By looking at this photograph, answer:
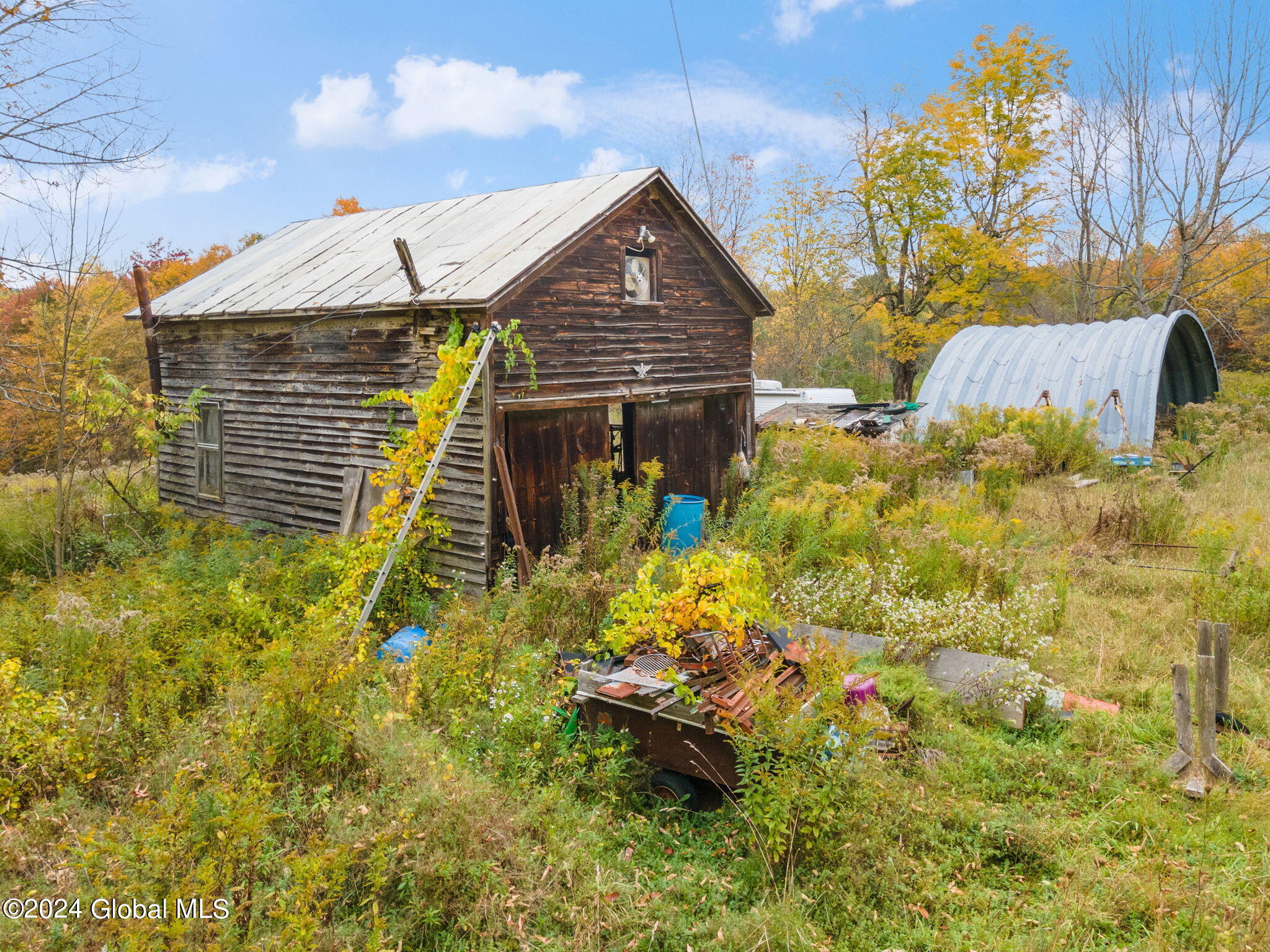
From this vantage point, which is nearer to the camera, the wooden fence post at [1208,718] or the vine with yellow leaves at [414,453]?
the wooden fence post at [1208,718]

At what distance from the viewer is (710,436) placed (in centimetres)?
1116

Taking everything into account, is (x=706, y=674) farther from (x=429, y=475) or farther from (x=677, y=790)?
(x=429, y=475)

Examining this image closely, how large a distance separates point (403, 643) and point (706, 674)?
3035 mm

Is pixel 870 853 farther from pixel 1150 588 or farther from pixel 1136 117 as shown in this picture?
pixel 1136 117

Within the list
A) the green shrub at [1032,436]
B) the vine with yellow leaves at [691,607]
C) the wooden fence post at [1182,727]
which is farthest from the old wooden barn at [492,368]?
the wooden fence post at [1182,727]

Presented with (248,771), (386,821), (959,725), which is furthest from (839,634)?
(248,771)

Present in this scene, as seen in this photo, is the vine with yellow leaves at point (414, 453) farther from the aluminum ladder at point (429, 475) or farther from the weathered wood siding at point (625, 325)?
the weathered wood siding at point (625, 325)

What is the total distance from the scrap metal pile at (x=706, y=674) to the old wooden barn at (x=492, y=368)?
3.06 meters

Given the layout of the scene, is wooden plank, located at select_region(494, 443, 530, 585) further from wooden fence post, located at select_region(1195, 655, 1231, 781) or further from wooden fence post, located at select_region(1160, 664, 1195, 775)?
wooden fence post, located at select_region(1195, 655, 1231, 781)

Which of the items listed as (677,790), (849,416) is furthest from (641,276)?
(849,416)

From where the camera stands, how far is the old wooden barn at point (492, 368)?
802 cm

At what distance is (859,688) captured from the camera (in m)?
5.09

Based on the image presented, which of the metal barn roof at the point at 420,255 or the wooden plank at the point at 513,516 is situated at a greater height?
the metal barn roof at the point at 420,255

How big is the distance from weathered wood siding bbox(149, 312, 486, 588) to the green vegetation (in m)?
1.47
